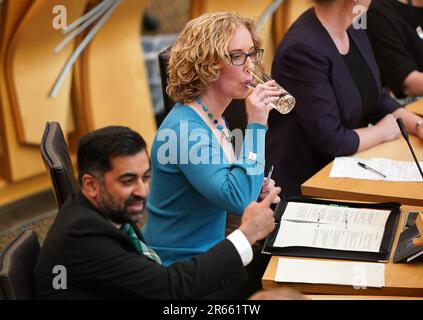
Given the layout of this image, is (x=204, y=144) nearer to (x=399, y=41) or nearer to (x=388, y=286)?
(x=388, y=286)

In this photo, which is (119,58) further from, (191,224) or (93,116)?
(191,224)

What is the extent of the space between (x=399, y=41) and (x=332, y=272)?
6.22 feet

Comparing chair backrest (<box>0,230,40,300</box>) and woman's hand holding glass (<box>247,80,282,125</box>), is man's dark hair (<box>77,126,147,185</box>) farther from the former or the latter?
woman's hand holding glass (<box>247,80,282,125</box>)

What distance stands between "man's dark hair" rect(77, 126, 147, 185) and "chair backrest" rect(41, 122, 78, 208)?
323 mm

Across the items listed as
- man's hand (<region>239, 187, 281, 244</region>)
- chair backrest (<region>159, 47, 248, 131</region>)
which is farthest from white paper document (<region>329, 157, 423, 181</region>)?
man's hand (<region>239, 187, 281, 244</region>)

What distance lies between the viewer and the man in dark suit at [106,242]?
5.76 ft

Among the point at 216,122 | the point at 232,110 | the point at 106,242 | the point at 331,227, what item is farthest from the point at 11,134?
the point at 106,242

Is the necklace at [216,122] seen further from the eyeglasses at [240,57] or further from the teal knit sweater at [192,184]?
the eyeglasses at [240,57]

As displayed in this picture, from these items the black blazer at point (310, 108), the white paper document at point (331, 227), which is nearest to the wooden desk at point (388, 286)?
the white paper document at point (331, 227)

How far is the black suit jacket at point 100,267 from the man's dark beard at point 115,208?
1.0 inches

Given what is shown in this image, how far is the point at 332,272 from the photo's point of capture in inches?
84.0

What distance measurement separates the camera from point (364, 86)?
3117mm

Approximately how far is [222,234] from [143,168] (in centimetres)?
70

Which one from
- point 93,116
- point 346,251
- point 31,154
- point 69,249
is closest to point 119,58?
point 93,116
